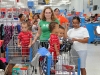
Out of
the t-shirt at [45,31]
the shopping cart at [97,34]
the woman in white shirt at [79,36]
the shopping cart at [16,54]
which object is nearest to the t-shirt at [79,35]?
the woman in white shirt at [79,36]

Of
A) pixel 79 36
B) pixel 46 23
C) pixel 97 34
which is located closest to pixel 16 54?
pixel 46 23

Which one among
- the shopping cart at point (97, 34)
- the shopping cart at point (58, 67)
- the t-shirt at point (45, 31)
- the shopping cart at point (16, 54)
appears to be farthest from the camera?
the shopping cart at point (97, 34)

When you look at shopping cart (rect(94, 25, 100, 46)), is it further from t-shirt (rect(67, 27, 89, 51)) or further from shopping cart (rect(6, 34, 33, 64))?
shopping cart (rect(6, 34, 33, 64))

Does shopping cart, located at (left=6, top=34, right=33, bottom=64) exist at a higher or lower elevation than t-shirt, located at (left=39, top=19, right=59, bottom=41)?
lower

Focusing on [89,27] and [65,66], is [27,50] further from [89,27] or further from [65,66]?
[89,27]

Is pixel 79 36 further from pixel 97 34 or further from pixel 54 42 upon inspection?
pixel 97 34

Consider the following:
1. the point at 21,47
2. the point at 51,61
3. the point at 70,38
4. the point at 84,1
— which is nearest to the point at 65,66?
the point at 51,61

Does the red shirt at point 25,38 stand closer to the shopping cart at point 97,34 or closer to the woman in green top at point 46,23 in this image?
the woman in green top at point 46,23

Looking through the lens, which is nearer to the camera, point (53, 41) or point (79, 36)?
point (53, 41)

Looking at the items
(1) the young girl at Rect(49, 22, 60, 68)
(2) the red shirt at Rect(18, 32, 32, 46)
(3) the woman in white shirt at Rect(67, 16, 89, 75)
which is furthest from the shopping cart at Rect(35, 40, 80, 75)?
(2) the red shirt at Rect(18, 32, 32, 46)

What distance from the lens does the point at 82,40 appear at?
13.5 ft

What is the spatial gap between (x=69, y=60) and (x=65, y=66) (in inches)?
14.4

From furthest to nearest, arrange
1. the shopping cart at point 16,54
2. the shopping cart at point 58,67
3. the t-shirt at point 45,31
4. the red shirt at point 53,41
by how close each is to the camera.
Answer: the t-shirt at point 45,31
the shopping cart at point 16,54
the red shirt at point 53,41
the shopping cart at point 58,67

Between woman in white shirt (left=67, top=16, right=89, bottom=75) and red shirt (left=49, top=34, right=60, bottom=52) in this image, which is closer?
red shirt (left=49, top=34, right=60, bottom=52)
